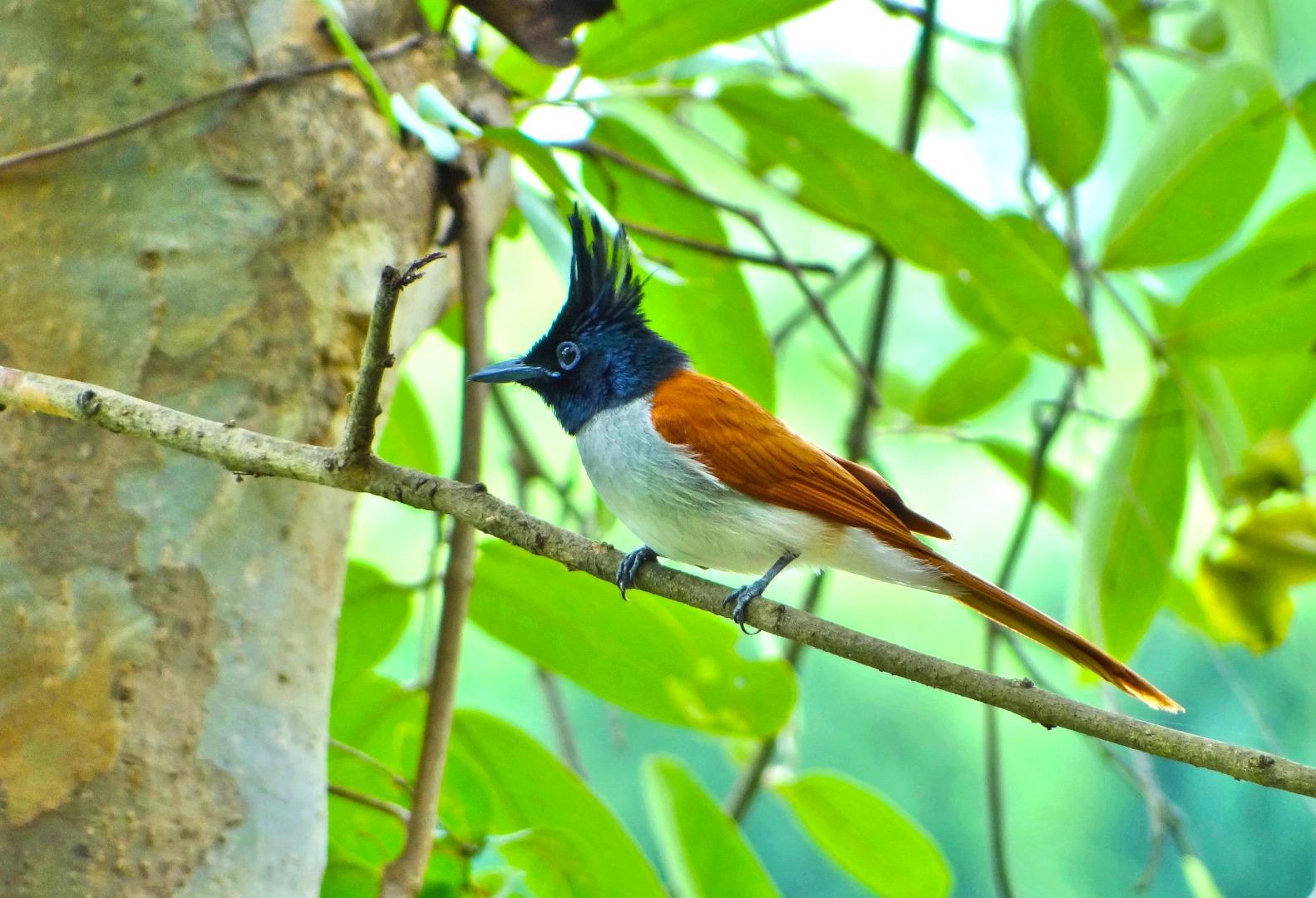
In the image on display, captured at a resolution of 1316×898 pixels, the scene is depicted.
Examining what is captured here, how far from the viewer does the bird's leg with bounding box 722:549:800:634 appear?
56.5 inches

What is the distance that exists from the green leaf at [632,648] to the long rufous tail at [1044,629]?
38 centimetres

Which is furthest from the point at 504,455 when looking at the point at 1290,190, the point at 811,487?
the point at 1290,190

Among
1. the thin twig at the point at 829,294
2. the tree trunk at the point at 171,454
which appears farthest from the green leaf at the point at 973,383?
the tree trunk at the point at 171,454

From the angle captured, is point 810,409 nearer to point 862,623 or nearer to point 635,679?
point 862,623

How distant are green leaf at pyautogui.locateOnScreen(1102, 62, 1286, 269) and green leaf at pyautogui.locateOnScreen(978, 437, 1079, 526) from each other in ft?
1.53

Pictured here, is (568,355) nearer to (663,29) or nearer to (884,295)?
(663,29)

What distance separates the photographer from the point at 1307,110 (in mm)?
2141

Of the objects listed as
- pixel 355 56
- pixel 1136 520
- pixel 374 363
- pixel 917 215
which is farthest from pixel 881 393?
pixel 374 363

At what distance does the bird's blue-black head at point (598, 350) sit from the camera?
2059 mm

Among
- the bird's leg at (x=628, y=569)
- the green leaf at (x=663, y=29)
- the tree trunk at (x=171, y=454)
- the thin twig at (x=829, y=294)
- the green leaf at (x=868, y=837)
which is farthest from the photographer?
the thin twig at (x=829, y=294)

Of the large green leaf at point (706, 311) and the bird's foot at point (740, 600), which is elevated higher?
the large green leaf at point (706, 311)

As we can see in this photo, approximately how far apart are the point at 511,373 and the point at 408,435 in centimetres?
55

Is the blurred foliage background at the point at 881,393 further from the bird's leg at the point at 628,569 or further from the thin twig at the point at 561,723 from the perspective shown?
the bird's leg at the point at 628,569

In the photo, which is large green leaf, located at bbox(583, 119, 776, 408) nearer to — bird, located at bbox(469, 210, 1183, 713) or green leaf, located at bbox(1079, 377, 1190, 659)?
bird, located at bbox(469, 210, 1183, 713)
